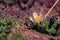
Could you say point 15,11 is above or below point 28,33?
A: below

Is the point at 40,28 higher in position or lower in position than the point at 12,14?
higher

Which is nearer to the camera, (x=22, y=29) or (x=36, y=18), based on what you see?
(x=22, y=29)

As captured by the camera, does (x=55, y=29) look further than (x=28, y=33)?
Yes

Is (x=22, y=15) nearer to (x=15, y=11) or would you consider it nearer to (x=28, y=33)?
(x=15, y=11)

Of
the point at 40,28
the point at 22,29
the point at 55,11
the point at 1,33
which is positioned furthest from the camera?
the point at 55,11

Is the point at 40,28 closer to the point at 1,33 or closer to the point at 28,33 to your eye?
the point at 28,33

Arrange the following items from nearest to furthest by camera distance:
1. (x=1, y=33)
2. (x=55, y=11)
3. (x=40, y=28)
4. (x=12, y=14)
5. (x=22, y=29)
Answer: (x=1, y=33) → (x=22, y=29) → (x=40, y=28) → (x=12, y=14) → (x=55, y=11)

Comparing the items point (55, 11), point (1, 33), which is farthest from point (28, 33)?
point (55, 11)

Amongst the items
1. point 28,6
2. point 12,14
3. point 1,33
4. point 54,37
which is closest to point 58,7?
point 28,6

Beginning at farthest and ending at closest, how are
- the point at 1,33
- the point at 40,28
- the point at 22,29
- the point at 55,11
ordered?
the point at 55,11, the point at 40,28, the point at 22,29, the point at 1,33
